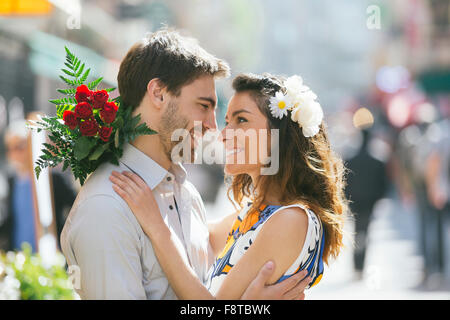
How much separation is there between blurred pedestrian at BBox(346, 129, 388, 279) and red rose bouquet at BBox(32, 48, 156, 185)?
554 cm

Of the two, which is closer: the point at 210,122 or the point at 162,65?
the point at 162,65

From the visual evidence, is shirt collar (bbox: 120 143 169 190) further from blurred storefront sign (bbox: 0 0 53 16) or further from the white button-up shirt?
blurred storefront sign (bbox: 0 0 53 16)

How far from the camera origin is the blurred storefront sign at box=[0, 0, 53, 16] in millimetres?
4672

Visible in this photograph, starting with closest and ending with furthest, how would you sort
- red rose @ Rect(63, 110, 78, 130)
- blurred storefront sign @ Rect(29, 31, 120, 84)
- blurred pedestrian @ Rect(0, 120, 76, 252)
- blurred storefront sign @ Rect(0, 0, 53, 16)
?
red rose @ Rect(63, 110, 78, 130), blurred storefront sign @ Rect(0, 0, 53, 16), blurred pedestrian @ Rect(0, 120, 76, 252), blurred storefront sign @ Rect(29, 31, 120, 84)

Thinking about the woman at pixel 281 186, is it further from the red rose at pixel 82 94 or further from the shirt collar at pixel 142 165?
the red rose at pixel 82 94

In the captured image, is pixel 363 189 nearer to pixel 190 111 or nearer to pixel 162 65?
pixel 190 111

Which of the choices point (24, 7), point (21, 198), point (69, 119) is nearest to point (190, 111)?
point (69, 119)

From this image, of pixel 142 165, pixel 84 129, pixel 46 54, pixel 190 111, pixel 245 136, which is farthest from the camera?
pixel 46 54

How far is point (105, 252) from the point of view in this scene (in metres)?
2.23

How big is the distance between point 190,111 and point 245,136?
1.13 ft

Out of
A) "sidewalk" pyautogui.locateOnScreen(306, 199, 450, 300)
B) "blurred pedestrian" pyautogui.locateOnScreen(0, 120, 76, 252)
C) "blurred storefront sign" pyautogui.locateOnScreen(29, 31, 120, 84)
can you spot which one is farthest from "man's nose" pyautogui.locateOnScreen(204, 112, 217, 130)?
"blurred storefront sign" pyautogui.locateOnScreen(29, 31, 120, 84)

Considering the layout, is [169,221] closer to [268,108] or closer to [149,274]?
[149,274]

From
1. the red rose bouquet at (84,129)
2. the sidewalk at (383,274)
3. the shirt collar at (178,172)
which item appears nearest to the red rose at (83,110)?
the red rose bouquet at (84,129)

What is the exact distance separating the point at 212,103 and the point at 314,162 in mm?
650
